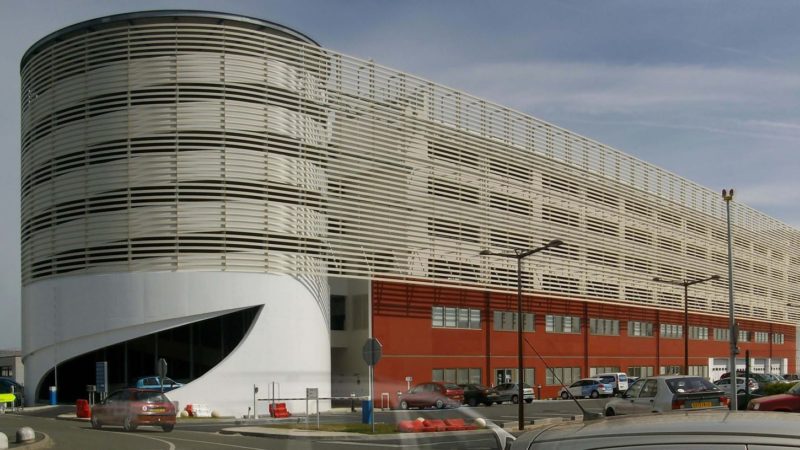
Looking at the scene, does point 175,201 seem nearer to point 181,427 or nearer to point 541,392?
point 181,427

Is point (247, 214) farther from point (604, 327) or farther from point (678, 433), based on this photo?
point (678, 433)

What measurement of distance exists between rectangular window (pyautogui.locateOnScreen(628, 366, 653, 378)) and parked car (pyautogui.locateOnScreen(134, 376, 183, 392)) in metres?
39.7

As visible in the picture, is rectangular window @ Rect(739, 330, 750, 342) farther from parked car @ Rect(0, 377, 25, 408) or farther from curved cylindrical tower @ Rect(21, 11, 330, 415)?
parked car @ Rect(0, 377, 25, 408)

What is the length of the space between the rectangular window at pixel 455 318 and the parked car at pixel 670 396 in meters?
29.9

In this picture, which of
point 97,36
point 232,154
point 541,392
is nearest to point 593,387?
point 541,392

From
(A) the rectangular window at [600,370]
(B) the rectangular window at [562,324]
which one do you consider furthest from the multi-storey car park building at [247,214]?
(A) the rectangular window at [600,370]

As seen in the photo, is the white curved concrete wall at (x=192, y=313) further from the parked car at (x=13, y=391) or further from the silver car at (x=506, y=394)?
the silver car at (x=506, y=394)

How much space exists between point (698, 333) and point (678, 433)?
84848 millimetres

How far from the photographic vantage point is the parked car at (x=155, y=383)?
44650 mm

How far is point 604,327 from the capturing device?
70.6 meters

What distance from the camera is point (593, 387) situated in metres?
56.1

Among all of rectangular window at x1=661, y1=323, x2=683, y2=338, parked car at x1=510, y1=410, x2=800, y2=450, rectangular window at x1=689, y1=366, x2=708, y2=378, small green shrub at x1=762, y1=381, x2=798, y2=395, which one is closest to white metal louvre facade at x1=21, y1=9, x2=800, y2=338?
small green shrub at x1=762, y1=381, x2=798, y2=395

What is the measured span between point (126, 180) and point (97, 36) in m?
7.63

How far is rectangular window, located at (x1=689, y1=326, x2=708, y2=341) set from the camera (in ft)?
272
